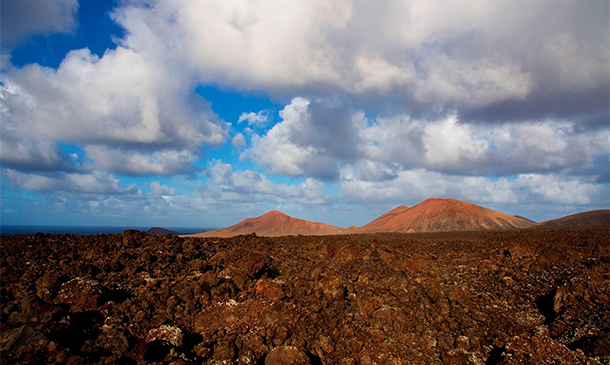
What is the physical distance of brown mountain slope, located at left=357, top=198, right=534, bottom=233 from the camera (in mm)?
70750

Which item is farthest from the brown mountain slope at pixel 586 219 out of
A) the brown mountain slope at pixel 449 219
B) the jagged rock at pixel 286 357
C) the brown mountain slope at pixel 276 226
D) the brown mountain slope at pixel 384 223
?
the jagged rock at pixel 286 357

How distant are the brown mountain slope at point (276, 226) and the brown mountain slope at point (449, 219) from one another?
22.9 m

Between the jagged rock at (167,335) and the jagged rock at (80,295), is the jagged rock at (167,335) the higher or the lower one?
the lower one

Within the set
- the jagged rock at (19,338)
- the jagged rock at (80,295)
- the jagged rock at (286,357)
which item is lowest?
the jagged rock at (286,357)

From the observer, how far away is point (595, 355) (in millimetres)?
7566

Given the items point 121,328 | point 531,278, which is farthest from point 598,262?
point 121,328

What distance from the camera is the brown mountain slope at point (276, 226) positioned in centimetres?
10275

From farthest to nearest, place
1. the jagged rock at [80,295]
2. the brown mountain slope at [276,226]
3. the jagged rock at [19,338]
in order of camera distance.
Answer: the brown mountain slope at [276,226] < the jagged rock at [80,295] < the jagged rock at [19,338]

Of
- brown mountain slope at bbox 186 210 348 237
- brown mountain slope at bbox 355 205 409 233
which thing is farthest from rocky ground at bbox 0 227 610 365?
brown mountain slope at bbox 186 210 348 237

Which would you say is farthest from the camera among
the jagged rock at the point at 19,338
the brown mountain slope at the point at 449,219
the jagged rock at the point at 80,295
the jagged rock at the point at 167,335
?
the brown mountain slope at the point at 449,219

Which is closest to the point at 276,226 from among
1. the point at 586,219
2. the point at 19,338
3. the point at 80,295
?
the point at 586,219

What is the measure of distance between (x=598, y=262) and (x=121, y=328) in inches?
690

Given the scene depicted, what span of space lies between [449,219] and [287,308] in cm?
7213

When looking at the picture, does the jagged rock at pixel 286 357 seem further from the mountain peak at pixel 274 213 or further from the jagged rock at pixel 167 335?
the mountain peak at pixel 274 213
